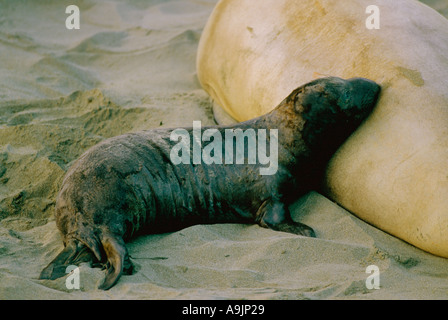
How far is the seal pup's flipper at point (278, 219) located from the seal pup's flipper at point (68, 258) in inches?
38.5

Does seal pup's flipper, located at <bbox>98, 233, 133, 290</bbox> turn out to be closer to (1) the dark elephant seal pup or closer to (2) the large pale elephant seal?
(1) the dark elephant seal pup

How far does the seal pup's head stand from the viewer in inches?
150

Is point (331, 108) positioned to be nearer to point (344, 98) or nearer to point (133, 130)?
point (344, 98)

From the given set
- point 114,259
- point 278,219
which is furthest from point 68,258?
point 278,219

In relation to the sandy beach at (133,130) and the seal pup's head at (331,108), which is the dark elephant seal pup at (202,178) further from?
the sandy beach at (133,130)

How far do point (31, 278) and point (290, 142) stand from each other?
5.64 feet

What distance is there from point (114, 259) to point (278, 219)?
3.22 ft

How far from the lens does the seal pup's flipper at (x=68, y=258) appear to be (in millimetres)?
3124

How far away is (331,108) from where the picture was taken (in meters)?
3.90

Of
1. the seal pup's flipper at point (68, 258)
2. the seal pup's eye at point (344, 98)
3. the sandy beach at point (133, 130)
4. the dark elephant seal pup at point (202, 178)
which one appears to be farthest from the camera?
the seal pup's eye at point (344, 98)

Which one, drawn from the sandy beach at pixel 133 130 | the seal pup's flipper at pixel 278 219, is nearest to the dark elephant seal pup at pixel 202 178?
the seal pup's flipper at pixel 278 219

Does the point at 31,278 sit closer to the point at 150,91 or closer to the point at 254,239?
the point at 254,239
